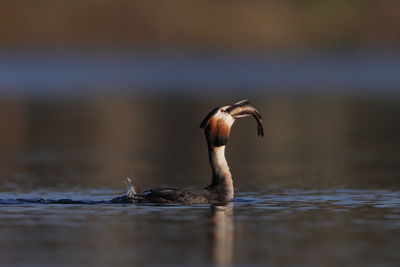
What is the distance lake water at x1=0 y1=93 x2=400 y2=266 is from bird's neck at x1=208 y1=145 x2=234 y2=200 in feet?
0.72

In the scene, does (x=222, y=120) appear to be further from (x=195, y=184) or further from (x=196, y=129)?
(x=196, y=129)

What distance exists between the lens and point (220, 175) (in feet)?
57.3

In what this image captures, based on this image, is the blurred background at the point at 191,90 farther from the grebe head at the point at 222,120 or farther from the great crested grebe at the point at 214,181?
the grebe head at the point at 222,120

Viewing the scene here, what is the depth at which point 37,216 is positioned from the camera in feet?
53.0

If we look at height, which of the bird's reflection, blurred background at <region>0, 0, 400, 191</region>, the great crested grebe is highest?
blurred background at <region>0, 0, 400, 191</region>

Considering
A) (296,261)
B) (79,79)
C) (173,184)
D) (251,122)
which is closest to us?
(296,261)

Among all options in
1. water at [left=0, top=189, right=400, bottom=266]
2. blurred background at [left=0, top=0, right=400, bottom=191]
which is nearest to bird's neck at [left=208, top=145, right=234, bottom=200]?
water at [left=0, top=189, right=400, bottom=266]

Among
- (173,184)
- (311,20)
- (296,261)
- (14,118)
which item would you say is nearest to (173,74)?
(311,20)

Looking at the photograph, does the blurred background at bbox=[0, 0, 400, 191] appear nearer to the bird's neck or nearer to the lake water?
the lake water

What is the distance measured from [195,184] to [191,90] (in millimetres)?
28525

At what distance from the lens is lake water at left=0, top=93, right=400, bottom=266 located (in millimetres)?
13375

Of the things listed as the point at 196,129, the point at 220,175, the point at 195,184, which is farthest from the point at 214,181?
the point at 196,129

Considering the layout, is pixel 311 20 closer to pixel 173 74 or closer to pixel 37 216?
pixel 173 74

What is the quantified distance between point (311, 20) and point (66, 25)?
38.8 feet
